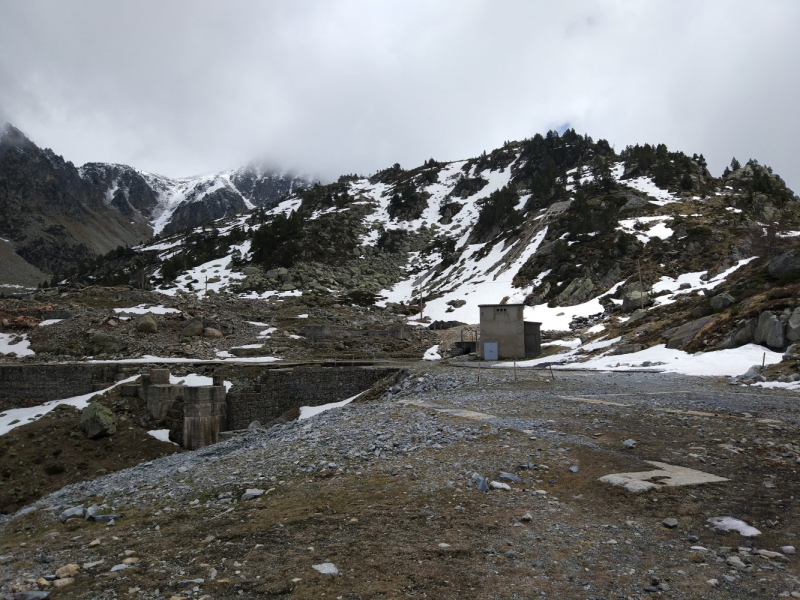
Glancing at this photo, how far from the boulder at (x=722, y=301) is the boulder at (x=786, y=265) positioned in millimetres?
2517

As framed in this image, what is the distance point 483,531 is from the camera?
5230 mm

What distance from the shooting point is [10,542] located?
6688 mm

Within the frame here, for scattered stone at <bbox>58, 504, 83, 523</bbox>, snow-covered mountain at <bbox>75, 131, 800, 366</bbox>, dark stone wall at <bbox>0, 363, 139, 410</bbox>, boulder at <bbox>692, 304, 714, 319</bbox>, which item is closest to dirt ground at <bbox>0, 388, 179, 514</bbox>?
dark stone wall at <bbox>0, 363, 139, 410</bbox>

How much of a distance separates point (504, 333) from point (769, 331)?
1626 cm

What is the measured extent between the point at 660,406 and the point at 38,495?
19.7m

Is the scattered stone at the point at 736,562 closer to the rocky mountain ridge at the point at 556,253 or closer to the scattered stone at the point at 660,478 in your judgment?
the scattered stone at the point at 660,478

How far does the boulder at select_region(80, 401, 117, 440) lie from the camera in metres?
20.0

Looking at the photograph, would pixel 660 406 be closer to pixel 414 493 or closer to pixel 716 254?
pixel 414 493

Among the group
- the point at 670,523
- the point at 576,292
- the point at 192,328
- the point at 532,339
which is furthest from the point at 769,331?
the point at 192,328

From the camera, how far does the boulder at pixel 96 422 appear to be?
20.0 meters

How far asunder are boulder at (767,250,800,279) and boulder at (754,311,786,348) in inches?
263

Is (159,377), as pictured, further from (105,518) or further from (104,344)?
(105,518)

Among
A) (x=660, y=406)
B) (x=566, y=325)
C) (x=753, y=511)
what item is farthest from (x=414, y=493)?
(x=566, y=325)

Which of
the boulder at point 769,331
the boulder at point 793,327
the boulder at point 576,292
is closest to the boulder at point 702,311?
the boulder at point 769,331
